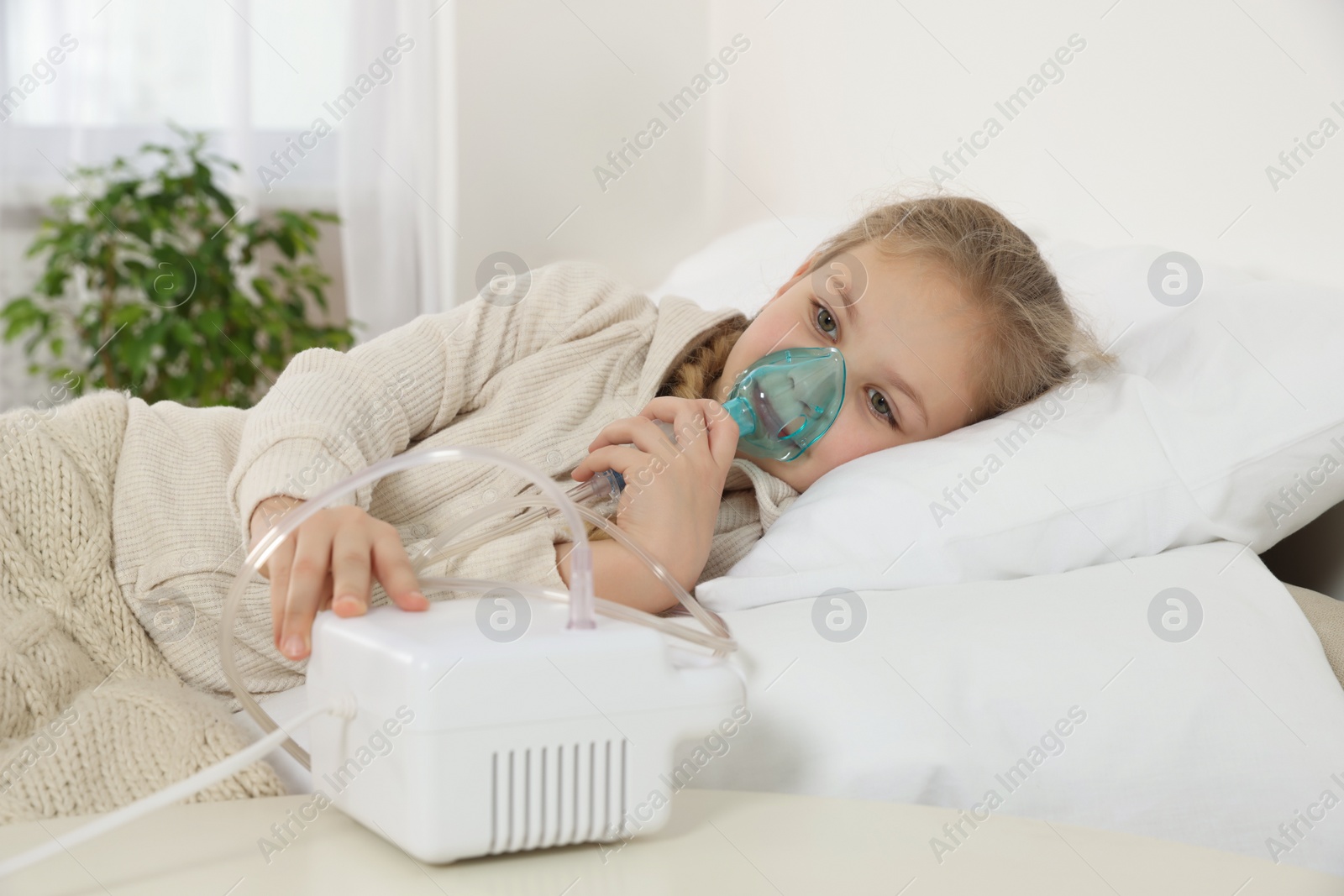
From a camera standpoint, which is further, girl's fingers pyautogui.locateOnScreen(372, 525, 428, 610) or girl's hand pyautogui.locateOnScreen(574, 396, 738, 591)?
girl's hand pyautogui.locateOnScreen(574, 396, 738, 591)

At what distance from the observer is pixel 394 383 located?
3.26 ft

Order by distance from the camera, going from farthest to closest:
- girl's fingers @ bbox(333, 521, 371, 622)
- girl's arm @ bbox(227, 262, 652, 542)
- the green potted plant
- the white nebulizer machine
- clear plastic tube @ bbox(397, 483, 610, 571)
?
the green potted plant < girl's arm @ bbox(227, 262, 652, 542) < clear plastic tube @ bbox(397, 483, 610, 571) < girl's fingers @ bbox(333, 521, 371, 622) < the white nebulizer machine

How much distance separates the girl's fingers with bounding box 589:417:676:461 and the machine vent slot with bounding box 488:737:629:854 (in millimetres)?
438

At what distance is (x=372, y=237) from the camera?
2.97m

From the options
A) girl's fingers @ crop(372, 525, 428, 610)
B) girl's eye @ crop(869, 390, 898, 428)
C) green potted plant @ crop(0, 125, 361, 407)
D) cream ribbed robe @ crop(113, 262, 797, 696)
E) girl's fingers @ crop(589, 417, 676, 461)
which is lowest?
green potted plant @ crop(0, 125, 361, 407)

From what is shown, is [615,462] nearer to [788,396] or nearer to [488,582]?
[788,396]

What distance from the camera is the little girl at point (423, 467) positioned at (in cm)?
62

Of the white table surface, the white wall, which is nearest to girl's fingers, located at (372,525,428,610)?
the white table surface

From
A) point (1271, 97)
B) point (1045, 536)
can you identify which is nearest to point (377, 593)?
point (1045, 536)

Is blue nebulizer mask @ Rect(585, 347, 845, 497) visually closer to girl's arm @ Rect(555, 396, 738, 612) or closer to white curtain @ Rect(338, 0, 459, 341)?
girl's arm @ Rect(555, 396, 738, 612)

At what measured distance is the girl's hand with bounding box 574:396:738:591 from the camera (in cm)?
90

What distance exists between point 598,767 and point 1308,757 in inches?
19.6

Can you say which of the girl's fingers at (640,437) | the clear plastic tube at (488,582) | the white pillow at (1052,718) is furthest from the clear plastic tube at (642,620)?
the girl's fingers at (640,437)

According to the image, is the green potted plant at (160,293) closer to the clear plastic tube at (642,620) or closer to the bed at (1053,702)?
the bed at (1053,702)
